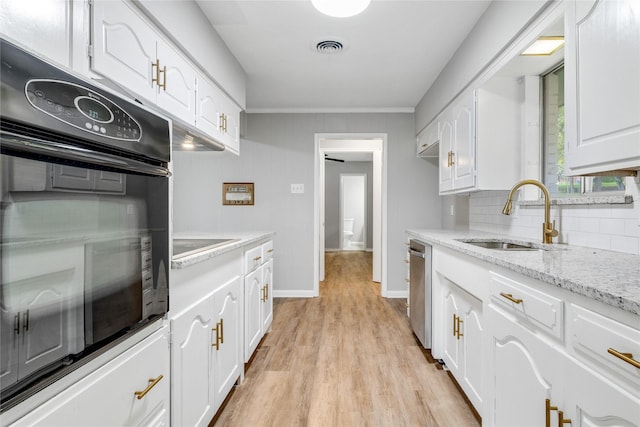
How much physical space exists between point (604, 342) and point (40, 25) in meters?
1.58

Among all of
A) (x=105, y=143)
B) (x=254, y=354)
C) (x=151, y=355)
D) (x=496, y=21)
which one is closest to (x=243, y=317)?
(x=254, y=354)

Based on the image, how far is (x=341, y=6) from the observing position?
1.71 meters

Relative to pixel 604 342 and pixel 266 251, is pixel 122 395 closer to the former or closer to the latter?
pixel 604 342

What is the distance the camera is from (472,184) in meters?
2.30

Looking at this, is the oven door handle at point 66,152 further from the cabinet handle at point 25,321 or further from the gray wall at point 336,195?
the gray wall at point 336,195

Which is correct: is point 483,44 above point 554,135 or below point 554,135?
above

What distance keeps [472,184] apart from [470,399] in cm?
134

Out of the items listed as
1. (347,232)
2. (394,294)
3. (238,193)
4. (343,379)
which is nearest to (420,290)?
(343,379)

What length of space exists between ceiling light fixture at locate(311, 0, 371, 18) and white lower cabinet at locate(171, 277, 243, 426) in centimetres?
154

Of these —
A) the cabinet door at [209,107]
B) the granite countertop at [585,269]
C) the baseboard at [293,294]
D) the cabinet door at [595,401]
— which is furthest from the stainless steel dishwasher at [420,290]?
the cabinet door at [209,107]

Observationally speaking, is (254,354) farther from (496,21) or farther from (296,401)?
(496,21)

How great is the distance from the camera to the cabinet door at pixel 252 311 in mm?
2083

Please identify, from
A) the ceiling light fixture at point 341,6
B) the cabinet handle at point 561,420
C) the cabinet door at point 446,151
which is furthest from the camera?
the cabinet door at point 446,151

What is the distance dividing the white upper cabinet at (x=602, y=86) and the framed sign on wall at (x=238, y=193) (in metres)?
3.29
